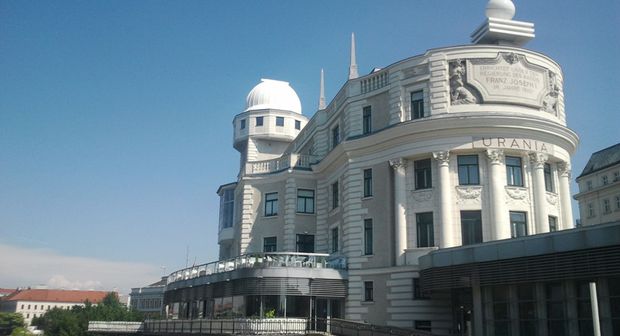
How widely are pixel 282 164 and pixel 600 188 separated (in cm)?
4297

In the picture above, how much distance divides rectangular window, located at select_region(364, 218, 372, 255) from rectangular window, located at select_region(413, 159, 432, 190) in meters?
4.15

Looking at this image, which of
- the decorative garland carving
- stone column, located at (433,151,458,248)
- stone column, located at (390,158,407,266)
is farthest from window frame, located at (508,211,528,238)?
the decorative garland carving

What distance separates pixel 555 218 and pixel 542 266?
12.6 m

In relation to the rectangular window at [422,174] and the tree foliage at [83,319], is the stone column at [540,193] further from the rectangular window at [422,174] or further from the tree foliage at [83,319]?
the tree foliage at [83,319]

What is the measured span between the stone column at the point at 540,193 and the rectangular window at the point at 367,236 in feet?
33.0

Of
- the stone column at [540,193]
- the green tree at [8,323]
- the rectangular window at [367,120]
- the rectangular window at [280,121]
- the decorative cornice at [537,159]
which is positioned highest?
the rectangular window at [280,121]

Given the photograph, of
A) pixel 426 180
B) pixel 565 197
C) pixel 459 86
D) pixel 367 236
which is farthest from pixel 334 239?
pixel 565 197

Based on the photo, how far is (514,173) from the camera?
119 ft

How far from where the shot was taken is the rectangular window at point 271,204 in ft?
161

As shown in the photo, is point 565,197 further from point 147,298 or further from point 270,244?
point 147,298

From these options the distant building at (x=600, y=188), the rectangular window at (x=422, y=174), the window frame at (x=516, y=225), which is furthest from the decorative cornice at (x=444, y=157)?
the distant building at (x=600, y=188)

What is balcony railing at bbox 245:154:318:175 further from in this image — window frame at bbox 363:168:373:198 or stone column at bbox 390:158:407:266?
stone column at bbox 390:158:407:266

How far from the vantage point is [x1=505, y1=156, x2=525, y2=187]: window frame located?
35.8 metres

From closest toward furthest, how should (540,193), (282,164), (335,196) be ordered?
1. (540,193)
2. (335,196)
3. (282,164)
